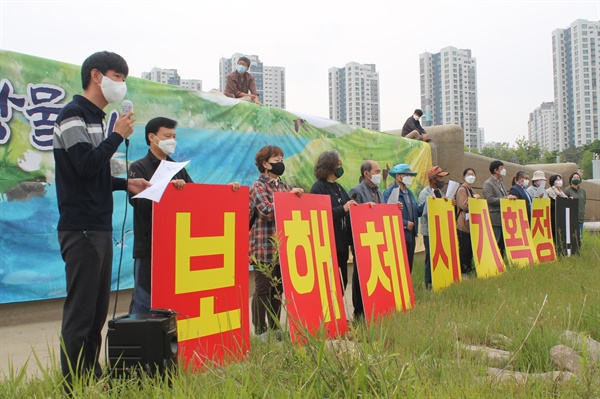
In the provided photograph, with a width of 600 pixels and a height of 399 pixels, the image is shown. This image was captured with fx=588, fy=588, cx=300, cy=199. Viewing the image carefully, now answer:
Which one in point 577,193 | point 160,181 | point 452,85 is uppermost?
point 452,85

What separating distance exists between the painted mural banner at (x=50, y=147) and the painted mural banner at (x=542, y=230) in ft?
11.6

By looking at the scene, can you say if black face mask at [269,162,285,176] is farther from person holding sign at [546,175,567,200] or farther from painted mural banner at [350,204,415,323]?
person holding sign at [546,175,567,200]

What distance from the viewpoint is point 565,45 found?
76625mm

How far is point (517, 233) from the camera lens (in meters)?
8.55

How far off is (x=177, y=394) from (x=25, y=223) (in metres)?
3.60

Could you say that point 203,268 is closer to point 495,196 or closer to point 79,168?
point 79,168

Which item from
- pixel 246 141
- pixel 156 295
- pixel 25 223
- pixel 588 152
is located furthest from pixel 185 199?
pixel 588 152

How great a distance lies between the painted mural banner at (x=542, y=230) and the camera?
8953 mm

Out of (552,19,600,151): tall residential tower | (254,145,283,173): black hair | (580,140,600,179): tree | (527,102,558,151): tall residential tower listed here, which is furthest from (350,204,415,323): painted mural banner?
(527,102,558,151): tall residential tower

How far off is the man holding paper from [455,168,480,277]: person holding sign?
522cm

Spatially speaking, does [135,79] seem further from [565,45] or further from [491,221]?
[565,45]

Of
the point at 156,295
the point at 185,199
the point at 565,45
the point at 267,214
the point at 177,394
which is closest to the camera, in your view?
the point at 177,394

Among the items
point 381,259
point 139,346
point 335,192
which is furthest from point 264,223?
point 139,346

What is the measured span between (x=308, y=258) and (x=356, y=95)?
51316 mm
